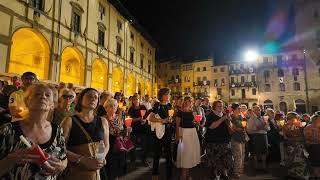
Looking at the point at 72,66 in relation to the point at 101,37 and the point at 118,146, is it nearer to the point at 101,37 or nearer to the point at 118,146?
the point at 101,37

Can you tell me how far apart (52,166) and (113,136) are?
2.55 m

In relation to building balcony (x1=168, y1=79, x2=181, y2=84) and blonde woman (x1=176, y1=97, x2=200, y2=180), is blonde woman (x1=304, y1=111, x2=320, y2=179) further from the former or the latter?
building balcony (x1=168, y1=79, x2=181, y2=84)

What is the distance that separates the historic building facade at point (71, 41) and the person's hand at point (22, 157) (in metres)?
13.2

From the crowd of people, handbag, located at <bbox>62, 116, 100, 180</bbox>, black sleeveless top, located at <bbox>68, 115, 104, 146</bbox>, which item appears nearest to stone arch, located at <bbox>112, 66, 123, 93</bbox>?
the crowd of people

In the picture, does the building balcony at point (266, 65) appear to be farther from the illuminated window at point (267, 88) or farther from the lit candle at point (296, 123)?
the lit candle at point (296, 123)

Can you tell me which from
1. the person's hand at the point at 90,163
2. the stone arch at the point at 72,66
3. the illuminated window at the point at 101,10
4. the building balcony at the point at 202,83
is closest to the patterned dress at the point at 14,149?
the person's hand at the point at 90,163

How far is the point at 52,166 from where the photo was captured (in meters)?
2.29

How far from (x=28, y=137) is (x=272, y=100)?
2179 inches

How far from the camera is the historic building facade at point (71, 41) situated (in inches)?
568

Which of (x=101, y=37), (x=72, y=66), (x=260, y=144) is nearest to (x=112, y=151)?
(x=260, y=144)

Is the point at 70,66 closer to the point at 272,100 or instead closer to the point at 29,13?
the point at 29,13

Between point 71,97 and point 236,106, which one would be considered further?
point 236,106

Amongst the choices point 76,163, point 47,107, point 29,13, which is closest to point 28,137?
point 47,107

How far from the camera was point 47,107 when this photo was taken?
8.00 ft
